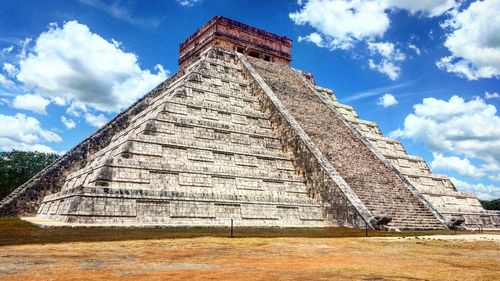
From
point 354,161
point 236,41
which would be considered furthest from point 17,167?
point 354,161

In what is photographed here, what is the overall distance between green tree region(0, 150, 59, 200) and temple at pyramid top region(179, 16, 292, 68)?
65.1ft

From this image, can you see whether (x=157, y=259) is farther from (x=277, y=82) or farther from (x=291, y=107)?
(x=277, y=82)

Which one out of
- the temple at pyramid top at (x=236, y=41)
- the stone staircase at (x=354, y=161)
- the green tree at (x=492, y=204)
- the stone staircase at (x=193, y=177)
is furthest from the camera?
the green tree at (x=492, y=204)

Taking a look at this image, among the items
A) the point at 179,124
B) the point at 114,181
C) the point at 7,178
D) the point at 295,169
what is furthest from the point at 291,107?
the point at 7,178

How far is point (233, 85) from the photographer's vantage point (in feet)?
76.1

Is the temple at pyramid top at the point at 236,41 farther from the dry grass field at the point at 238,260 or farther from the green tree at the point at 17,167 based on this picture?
the dry grass field at the point at 238,260

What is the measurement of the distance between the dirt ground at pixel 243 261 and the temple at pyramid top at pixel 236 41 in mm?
21617

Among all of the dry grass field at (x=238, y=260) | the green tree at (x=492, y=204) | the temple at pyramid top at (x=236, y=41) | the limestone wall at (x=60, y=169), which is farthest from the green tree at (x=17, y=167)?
the green tree at (x=492, y=204)

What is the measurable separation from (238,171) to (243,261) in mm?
9724

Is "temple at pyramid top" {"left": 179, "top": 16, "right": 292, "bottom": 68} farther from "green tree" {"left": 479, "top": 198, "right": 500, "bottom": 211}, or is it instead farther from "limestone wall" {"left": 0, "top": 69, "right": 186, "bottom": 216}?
"green tree" {"left": 479, "top": 198, "right": 500, "bottom": 211}

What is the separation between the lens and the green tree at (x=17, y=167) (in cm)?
3828

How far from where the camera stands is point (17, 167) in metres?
39.5

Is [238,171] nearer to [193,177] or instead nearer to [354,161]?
[193,177]

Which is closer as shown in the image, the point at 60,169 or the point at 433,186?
the point at 60,169
